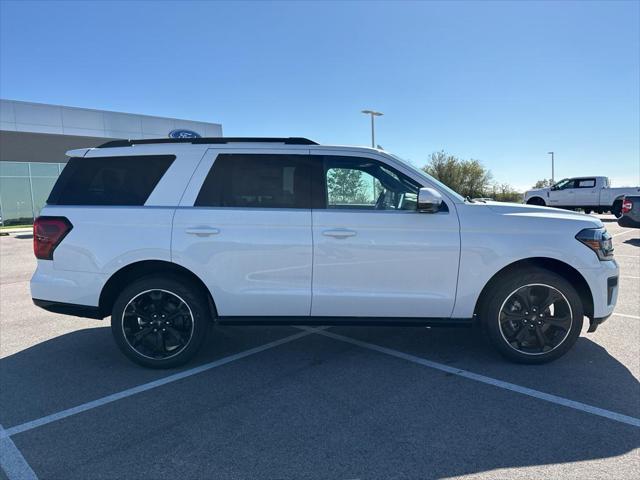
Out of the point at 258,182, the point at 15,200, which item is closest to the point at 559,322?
the point at 258,182

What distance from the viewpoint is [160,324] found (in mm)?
3963

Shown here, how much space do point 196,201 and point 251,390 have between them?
1.73 metres

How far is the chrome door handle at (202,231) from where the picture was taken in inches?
150

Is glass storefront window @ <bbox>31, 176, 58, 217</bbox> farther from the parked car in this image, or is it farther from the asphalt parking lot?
the parked car

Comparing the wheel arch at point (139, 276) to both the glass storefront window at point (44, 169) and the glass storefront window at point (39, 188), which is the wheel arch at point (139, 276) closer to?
the glass storefront window at point (39, 188)

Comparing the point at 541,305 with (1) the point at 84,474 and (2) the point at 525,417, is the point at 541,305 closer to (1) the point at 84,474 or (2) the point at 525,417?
(2) the point at 525,417

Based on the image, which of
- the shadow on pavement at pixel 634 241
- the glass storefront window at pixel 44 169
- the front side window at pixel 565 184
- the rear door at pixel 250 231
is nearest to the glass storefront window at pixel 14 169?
the glass storefront window at pixel 44 169

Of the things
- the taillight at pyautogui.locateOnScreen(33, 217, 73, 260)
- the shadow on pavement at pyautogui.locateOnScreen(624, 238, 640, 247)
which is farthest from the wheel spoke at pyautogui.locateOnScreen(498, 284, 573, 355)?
the shadow on pavement at pyautogui.locateOnScreen(624, 238, 640, 247)

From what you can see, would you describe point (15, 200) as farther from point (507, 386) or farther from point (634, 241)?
point (634, 241)

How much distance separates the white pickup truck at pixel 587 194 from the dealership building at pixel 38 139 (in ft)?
73.0

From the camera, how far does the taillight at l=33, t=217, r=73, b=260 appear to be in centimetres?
390

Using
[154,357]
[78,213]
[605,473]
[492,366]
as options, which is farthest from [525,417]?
[78,213]

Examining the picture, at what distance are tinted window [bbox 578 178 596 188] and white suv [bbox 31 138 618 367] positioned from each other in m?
23.4

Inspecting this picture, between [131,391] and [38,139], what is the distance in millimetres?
26810
